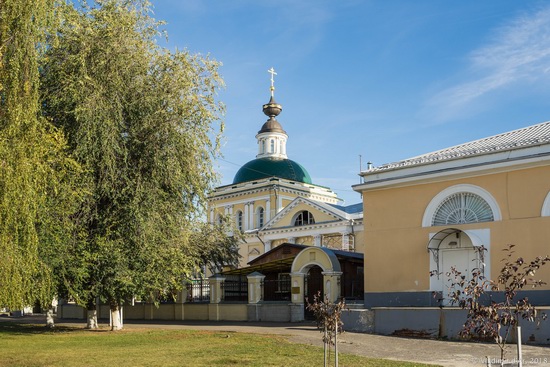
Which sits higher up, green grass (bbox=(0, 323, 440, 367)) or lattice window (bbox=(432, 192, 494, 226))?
lattice window (bbox=(432, 192, 494, 226))

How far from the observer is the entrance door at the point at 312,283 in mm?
27389

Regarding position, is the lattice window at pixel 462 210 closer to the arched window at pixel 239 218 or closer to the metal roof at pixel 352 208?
the metal roof at pixel 352 208

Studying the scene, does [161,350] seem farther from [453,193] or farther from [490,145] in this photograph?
[490,145]

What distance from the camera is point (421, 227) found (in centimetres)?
2227

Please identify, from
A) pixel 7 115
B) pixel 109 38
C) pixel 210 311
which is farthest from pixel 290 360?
pixel 210 311

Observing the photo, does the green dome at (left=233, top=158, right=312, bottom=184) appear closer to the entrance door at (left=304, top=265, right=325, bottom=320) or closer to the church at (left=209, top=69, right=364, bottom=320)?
the church at (left=209, top=69, right=364, bottom=320)

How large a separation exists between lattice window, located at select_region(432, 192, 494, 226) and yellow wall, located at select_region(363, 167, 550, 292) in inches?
11.7

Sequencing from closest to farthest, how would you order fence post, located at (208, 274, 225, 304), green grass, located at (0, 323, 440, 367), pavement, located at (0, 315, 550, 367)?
green grass, located at (0, 323, 440, 367) → pavement, located at (0, 315, 550, 367) → fence post, located at (208, 274, 225, 304)

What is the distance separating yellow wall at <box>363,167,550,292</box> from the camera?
19.7 m

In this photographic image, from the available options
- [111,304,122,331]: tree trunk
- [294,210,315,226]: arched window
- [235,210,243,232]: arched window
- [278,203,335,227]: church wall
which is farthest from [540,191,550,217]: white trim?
[235,210,243,232]: arched window

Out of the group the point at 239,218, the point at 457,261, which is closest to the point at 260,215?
the point at 239,218

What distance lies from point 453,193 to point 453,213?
66 cm

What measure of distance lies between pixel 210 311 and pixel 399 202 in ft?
37.0

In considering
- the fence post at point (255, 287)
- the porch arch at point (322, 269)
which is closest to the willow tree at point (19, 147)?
the porch arch at point (322, 269)
